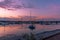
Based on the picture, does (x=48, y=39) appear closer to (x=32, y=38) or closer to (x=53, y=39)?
(x=53, y=39)

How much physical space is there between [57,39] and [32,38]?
1.48 m

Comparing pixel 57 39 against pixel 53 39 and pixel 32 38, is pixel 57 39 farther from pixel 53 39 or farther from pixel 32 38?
pixel 32 38

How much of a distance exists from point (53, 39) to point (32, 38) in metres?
1.24

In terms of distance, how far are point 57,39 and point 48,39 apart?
60 centimetres

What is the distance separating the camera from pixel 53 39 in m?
9.55

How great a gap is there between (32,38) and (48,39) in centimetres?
97

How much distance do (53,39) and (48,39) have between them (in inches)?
13.7

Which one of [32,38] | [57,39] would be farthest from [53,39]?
[32,38]

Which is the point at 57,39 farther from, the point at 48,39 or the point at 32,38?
the point at 32,38

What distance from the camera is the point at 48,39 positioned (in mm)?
9391

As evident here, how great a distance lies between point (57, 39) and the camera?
9617mm

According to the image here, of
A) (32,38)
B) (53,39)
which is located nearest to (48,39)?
(53,39)

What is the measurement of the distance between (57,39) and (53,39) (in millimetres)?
256
